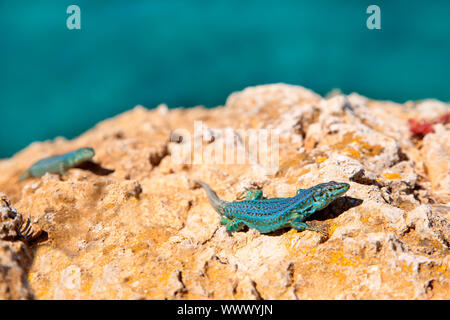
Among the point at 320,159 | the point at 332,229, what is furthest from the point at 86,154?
the point at 332,229

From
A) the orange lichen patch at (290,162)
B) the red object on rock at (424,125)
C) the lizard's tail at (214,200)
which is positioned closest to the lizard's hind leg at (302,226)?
the lizard's tail at (214,200)

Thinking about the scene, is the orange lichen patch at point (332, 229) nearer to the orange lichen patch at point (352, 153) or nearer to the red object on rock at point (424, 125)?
the orange lichen patch at point (352, 153)

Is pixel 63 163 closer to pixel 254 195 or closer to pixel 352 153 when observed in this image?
pixel 254 195

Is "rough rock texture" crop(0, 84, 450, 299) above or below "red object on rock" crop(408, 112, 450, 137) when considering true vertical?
below

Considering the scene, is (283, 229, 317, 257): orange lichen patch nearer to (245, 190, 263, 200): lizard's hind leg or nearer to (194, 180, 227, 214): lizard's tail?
(245, 190, 263, 200): lizard's hind leg

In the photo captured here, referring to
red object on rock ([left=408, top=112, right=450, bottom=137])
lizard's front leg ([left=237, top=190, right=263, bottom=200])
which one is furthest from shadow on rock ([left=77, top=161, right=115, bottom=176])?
red object on rock ([left=408, top=112, right=450, bottom=137])
